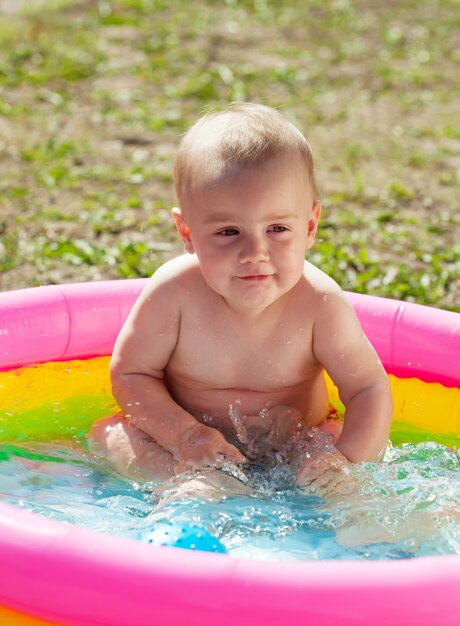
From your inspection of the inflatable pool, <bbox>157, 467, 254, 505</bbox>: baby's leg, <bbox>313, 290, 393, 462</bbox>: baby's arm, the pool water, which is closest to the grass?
<bbox>313, 290, 393, 462</bbox>: baby's arm

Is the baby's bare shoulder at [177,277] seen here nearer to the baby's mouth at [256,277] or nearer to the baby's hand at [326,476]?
the baby's mouth at [256,277]

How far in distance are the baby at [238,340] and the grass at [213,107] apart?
1.28 meters

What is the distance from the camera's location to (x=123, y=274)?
4.02 metres

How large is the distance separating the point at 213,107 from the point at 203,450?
139 inches

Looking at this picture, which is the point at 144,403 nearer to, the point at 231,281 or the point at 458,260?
the point at 231,281

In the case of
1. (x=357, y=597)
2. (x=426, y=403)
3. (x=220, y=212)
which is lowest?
(x=426, y=403)

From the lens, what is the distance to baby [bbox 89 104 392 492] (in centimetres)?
243

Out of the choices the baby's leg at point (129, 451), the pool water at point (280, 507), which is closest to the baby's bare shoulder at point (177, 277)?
the baby's leg at point (129, 451)

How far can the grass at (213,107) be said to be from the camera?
167 inches

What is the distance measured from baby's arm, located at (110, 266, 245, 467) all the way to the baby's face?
23 cm

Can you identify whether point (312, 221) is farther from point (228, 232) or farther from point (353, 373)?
point (353, 373)

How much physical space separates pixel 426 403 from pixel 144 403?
85 cm

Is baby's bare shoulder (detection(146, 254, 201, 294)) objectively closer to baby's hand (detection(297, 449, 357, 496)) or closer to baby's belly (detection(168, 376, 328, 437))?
baby's belly (detection(168, 376, 328, 437))

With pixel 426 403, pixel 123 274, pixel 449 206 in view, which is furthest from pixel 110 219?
pixel 426 403
